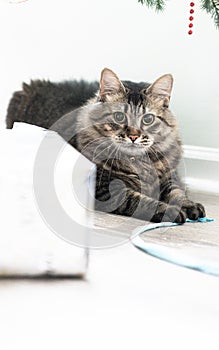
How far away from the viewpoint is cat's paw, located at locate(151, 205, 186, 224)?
1691 millimetres

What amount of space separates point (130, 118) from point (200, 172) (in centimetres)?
75

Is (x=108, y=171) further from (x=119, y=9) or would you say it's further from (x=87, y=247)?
(x=119, y=9)

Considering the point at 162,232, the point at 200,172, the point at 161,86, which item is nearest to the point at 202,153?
the point at 200,172

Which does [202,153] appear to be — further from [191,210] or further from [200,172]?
[191,210]

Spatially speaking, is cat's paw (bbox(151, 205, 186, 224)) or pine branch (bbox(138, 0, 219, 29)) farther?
pine branch (bbox(138, 0, 219, 29))

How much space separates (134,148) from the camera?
1828 millimetres

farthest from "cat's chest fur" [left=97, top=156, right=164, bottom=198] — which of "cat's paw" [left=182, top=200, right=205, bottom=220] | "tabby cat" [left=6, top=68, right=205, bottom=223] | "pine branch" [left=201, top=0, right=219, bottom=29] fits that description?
"pine branch" [left=201, top=0, right=219, bottom=29]

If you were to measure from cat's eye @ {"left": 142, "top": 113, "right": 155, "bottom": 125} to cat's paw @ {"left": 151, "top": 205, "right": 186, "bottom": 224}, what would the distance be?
12.7 inches

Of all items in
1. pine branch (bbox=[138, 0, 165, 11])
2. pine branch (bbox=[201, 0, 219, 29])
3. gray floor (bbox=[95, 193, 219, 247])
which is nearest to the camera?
gray floor (bbox=[95, 193, 219, 247])

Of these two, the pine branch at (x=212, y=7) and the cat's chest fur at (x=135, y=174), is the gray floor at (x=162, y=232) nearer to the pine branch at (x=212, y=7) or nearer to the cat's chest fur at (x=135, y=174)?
the cat's chest fur at (x=135, y=174)

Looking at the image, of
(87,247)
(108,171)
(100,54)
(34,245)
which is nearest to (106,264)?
(87,247)

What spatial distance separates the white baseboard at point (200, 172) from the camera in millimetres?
2406

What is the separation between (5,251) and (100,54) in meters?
1.56

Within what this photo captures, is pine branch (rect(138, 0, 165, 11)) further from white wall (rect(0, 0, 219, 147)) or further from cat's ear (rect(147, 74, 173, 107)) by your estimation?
cat's ear (rect(147, 74, 173, 107))
